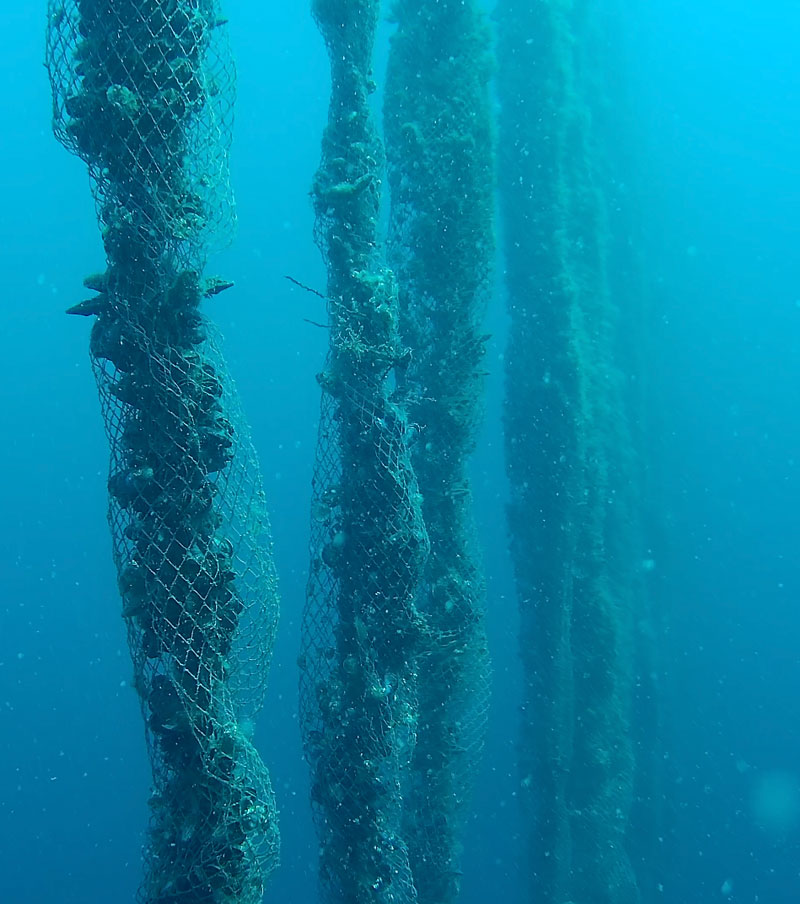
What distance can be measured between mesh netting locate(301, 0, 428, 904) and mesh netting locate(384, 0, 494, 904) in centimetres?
136

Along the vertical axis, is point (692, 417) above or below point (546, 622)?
above

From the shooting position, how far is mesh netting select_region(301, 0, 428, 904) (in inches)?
188

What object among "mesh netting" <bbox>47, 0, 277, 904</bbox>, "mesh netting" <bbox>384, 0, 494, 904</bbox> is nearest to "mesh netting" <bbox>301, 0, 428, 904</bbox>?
"mesh netting" <bbox>47, 0, 277, 904</bbox>

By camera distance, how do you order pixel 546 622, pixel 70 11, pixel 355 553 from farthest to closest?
pixel 546 622 < pixel 355 553 < pixel 70 11

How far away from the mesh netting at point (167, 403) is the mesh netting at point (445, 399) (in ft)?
9.07

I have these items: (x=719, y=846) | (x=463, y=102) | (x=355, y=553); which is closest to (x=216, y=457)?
(x=355, y=553)

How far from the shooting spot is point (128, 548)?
3.76m

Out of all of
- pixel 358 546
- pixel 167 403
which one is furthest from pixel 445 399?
pixel 167 403

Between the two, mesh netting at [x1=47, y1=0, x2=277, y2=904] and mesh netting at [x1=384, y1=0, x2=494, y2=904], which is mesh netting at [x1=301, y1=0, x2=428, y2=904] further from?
mesh netting at [x1=384, y1=0, x2=494, y2=904]

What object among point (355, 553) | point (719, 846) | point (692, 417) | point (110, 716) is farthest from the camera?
point (110, 716)

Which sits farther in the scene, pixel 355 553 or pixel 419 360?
pixel 419 360

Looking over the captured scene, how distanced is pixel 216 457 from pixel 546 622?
6.16m

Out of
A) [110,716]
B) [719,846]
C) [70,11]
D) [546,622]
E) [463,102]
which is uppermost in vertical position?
[463,102]

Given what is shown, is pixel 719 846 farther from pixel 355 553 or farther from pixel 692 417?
pixel 355 553
